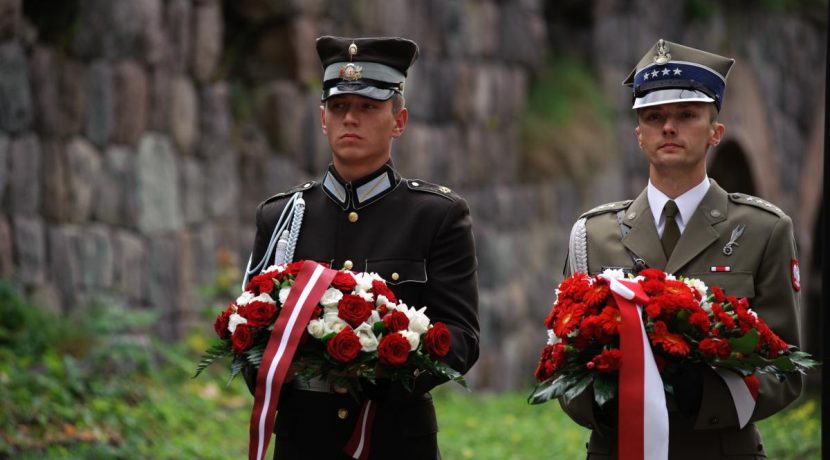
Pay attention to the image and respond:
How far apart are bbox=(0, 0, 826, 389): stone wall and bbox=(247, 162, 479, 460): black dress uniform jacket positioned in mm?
3602

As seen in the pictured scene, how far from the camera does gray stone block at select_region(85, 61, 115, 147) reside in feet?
26.4

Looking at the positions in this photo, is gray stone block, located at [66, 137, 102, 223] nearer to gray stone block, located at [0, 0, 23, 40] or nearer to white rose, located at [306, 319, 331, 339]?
gray stone block, located at [0, 0, 23, 40]

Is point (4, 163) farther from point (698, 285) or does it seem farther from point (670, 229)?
point (698, 285)

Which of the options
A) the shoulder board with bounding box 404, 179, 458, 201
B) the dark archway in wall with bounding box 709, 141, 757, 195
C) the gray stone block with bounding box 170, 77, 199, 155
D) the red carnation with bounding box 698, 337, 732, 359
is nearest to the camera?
the red carnation with bounding box 698, 337, 732, 359

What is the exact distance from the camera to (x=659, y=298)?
349 centimetres

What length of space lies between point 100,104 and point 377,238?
14.6ft

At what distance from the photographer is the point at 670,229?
3908mm

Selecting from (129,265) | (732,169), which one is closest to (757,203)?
(129,265)

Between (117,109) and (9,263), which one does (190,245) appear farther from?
(9,263)

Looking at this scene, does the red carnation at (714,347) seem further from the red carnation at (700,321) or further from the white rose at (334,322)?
the white rose at (334,322)

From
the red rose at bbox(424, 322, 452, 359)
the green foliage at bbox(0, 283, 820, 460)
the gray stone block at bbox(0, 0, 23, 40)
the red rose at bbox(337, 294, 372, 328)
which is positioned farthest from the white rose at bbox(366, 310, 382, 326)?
the gray stone block at bbox(0, 0, 23, 40)

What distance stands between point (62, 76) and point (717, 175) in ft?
43.3

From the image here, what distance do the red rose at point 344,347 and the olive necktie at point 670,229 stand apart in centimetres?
90

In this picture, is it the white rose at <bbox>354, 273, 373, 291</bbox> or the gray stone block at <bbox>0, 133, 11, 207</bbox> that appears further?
the gray stone block at <bbox>0, 133, 11, 207</bbox>
